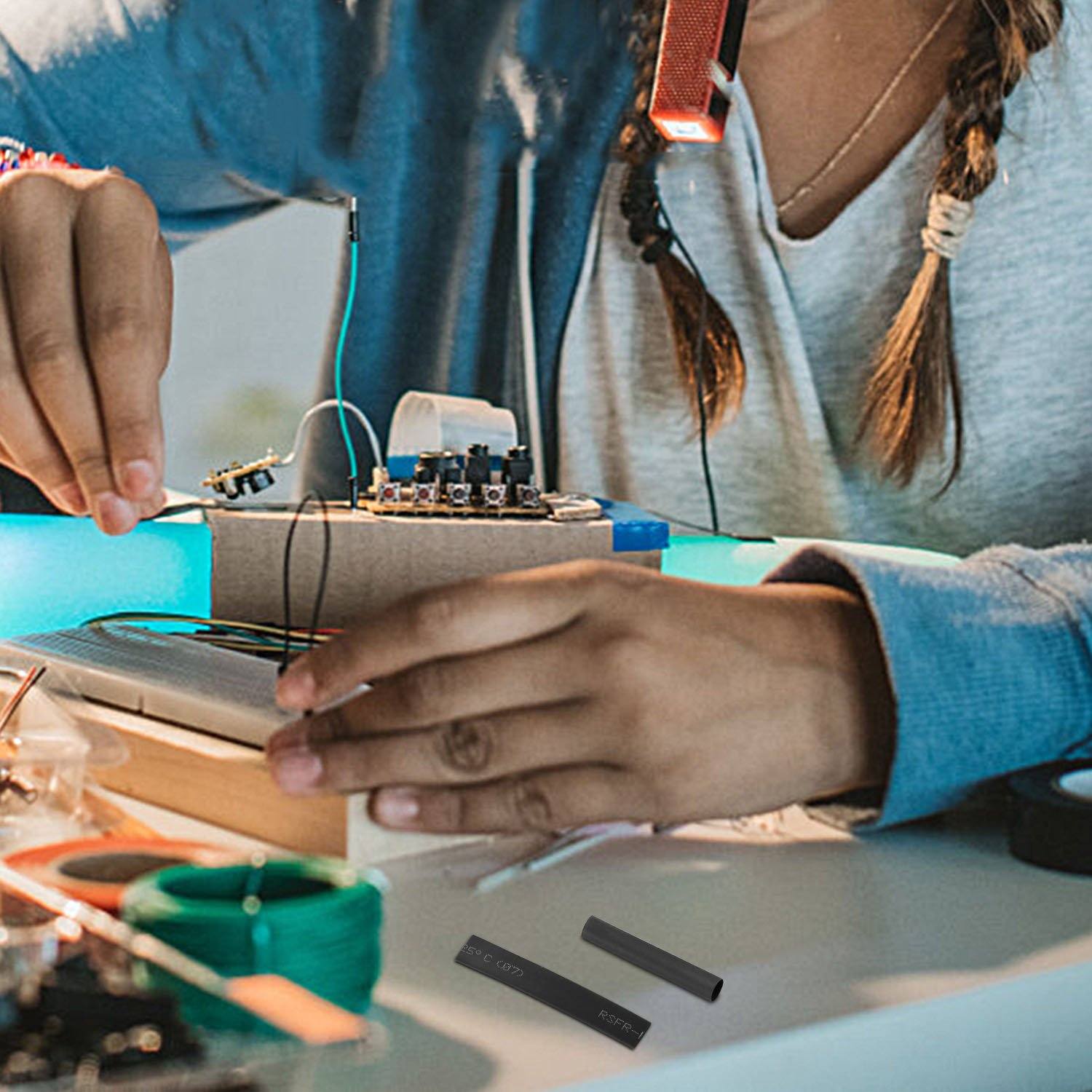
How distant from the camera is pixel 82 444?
65 cm

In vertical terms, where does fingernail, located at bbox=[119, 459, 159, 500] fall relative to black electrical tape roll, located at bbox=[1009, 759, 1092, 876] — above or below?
above

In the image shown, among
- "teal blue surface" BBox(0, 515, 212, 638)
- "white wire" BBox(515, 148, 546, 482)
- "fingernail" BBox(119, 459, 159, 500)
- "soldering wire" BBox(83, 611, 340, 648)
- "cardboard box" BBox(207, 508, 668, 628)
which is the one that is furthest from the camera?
"white wire" BBox(515, 148, 546, 482)

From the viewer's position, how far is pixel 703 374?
7.57 feet

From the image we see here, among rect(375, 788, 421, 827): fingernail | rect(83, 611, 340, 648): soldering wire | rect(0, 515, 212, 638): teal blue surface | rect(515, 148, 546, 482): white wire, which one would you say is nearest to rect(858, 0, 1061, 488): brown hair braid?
rect(515, 148, 546, 482): white wire

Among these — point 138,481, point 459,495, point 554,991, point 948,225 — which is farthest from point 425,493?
point 948,225

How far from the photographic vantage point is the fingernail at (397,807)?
1.62ft

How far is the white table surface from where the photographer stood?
0.37 metres

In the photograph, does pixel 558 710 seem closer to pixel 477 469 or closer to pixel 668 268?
pixel 477 469

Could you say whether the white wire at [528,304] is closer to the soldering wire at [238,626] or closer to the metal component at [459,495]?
the metal component at [459,495]

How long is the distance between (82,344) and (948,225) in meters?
1.61

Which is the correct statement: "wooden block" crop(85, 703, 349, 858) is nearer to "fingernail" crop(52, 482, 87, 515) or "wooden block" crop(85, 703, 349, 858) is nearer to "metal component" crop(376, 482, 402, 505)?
"fingernail" crop(52, 482, 87, 515)

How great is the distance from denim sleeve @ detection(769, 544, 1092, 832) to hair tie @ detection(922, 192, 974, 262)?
5.05 feet

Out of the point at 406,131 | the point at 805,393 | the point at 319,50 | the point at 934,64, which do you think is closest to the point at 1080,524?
the point at 805,393

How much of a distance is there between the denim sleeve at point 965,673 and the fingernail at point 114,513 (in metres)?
0.30
